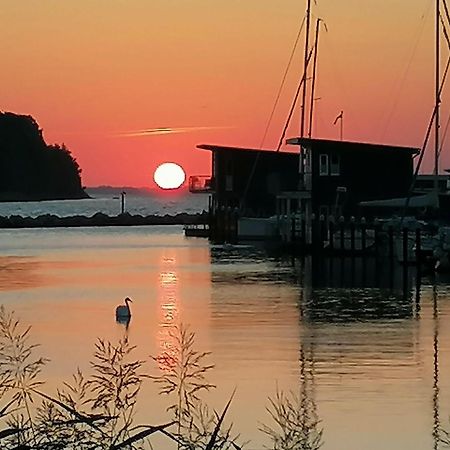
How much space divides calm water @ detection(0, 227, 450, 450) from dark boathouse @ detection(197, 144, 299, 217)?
835 inches

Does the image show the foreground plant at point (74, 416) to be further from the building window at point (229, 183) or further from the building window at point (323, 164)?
the building window at point (229, 183)

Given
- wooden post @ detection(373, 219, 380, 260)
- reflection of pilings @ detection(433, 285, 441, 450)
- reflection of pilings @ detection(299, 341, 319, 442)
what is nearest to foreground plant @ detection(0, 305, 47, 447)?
reflection of pilings @ detection(299, 341, 319, 442)

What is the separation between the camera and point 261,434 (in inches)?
567

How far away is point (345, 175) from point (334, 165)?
829 millimetres

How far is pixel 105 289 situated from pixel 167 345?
14.8 meters

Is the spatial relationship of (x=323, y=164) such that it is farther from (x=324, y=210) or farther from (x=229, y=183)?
(x=229, y=183)

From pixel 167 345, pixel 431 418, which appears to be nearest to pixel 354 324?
pixel 167 345

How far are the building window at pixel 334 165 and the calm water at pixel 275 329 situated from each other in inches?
404

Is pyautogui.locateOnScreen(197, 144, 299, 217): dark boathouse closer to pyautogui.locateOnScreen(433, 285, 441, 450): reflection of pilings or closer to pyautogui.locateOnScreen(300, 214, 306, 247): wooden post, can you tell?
pyautogui.locateOnScreen(300, 214, 306, 247): wooden post

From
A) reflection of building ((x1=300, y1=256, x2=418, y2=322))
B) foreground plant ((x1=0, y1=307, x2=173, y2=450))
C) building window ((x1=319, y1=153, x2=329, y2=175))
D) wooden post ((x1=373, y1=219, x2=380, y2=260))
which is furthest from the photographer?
building window ((x1=319, y1=153, x2=329, y2=175))

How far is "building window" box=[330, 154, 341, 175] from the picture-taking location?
62.8m

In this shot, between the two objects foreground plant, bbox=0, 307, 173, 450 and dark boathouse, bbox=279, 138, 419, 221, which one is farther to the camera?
dark boathouse, bbox=279, 138, 419, 221

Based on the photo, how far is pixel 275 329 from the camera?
25734 mm

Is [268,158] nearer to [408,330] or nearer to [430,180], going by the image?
[430,180]
